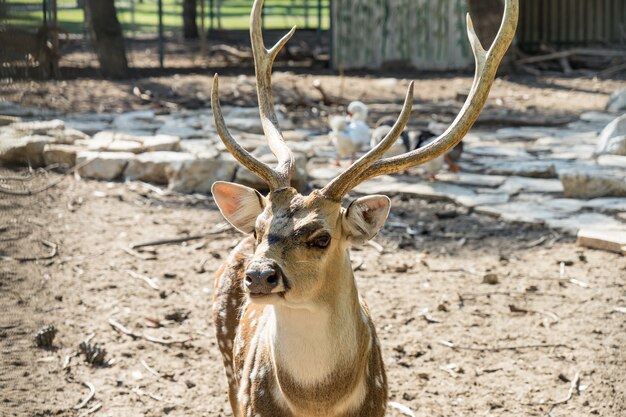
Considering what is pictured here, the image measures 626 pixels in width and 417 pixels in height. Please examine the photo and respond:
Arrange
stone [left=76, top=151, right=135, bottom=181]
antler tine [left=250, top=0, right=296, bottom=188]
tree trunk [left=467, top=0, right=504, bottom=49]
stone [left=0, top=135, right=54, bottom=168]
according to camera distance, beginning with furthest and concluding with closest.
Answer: tree trunk [left=467, top=0, right=504, bottom=49] < stone [left=76, top=151, right=135, bottom=181] < antler tine [left=250, top=0, right=296, bottom=188] < stone [left=0, top=135, right=54, bottom=168]

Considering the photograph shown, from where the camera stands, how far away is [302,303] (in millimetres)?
3246

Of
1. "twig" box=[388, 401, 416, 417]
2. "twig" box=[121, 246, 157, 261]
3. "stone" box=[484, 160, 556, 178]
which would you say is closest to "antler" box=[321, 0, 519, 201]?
"twig" box=[388, 401, 416, 417]

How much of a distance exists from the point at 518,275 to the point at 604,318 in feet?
2.84

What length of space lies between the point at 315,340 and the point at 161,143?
6.23 metres

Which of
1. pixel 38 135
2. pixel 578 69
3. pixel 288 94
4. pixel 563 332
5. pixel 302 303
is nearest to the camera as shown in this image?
pixel 302 303

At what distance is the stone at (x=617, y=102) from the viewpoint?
11812 millimetres

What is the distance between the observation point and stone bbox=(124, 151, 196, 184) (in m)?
8.58

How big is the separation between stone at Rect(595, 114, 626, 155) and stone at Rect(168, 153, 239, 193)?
3.36m

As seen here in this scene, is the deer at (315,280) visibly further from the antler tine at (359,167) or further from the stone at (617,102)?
the stone at (617,102)

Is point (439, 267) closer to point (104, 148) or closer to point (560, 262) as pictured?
point (560, 262)

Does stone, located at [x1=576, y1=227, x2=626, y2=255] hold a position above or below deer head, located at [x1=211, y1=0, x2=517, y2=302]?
below

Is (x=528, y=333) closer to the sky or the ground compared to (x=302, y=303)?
closer to the ground

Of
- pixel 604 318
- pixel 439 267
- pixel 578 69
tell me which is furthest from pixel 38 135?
pixel 578 69

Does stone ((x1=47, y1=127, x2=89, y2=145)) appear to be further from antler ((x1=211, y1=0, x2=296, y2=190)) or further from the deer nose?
the deer nose
